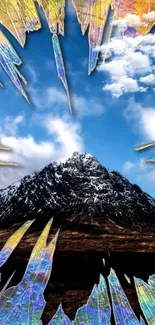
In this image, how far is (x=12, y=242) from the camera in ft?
10.8

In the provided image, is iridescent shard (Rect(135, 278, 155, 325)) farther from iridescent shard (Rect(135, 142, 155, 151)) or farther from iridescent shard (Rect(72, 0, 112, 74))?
iridescent shard (Rect(72, 0, 112, 74))

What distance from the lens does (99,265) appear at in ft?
10.7

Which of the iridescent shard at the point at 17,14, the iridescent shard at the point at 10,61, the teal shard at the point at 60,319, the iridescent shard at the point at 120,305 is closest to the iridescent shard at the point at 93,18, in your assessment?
the iridescent shard at the point at 17,14

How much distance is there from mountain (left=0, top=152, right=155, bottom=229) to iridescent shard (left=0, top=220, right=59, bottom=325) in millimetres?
311

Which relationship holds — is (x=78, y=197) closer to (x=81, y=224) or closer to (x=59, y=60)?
(x=81, y=224)

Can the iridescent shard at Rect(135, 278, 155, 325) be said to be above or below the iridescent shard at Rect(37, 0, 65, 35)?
below

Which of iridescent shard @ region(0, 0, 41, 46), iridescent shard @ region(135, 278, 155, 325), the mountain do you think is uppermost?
iridescent shard @ region(0, 0, 41, 46)

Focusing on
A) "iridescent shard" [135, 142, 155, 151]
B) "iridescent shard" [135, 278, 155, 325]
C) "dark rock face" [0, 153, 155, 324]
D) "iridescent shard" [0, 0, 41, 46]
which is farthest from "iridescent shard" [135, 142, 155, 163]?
"iridescent shard" [0, 0, 41, 46]

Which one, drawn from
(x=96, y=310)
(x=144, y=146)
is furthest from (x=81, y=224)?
(x=144, y=146)

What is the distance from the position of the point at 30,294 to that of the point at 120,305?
2.23 feet

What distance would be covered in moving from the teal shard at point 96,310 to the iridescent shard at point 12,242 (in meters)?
0.70

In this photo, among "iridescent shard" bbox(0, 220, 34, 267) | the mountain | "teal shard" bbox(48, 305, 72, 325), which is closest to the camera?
"teal shard" bbox(48, 305, 72, 325)

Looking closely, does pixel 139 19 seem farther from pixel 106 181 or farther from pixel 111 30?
pixel 106 181

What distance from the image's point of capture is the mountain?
11.5 feet
